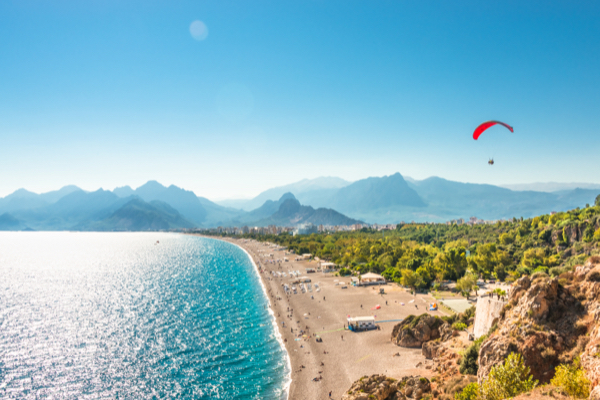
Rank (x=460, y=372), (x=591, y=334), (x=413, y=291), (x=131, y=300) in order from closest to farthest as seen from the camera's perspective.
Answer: (x=591, y=334), (x=460, y=372), (x=413, y=291), (x=131, y=300)

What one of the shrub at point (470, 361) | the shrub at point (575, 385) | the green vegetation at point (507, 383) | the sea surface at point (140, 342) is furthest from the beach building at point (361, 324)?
the shrub at point (575, 385)

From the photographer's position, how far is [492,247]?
6750 cm

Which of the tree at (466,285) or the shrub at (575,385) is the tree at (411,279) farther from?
the shrub at (575,385)

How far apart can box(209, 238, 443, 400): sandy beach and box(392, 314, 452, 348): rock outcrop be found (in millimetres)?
924

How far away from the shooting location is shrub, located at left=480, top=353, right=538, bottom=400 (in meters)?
15.0

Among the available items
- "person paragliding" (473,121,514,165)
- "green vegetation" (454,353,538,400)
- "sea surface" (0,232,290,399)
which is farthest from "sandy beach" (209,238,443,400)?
"person paragliding" (473,121,514,165)

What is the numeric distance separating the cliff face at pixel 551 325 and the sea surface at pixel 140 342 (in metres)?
17.1

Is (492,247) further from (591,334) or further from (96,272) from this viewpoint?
(96,272)

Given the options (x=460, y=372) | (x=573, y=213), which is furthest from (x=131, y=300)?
(x=573, y=213)

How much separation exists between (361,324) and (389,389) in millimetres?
17021

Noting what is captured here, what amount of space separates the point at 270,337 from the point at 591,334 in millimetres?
29941

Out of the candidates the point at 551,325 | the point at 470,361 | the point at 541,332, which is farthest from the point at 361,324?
the point at 551,325

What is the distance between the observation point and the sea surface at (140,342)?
27.3m

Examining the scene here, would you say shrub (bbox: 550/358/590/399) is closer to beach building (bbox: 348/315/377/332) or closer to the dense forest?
beach building (bbox: 348/315/377/332)
